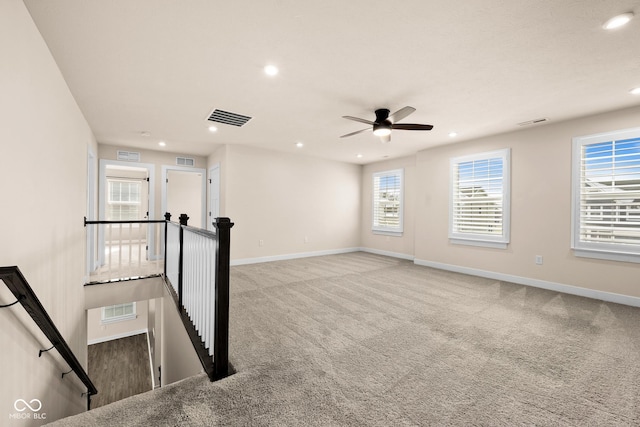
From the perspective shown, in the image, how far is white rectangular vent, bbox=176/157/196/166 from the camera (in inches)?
259

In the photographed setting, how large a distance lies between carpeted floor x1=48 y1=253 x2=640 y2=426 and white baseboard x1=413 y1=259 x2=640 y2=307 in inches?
10.0

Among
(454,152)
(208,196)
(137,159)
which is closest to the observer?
(454,152)

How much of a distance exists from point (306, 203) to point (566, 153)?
5.01m

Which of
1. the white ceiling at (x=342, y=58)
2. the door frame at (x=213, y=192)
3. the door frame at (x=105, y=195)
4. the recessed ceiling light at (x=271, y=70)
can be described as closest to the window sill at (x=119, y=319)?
the door frame at (x=105, y=195)

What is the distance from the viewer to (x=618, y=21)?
6.42ft

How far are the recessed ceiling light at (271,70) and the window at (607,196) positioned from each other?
172 inches

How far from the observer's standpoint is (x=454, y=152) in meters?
5.42

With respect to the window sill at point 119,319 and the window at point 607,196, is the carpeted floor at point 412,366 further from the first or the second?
the window sill at point 119,319

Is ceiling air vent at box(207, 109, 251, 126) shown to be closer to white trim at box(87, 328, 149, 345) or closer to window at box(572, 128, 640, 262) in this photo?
window at box(572, 128, 640, 262)

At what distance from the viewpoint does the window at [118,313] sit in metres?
7.29

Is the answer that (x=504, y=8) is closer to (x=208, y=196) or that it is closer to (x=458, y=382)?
(x=458, y=382)

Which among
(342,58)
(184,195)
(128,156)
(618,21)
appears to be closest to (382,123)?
(342,58)

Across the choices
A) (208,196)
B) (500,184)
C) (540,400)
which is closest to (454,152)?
(500,184)

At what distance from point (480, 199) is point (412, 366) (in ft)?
13.2
